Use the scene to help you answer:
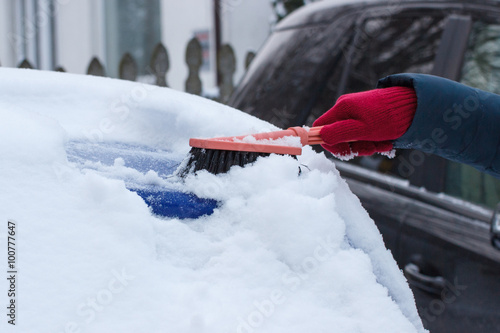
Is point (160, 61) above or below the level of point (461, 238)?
below

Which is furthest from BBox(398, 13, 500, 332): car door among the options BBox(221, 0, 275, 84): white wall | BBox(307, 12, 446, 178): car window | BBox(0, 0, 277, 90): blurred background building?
BBox(221, 0, 275, 84): white wall

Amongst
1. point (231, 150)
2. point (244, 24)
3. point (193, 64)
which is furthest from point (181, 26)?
point (231, 150)

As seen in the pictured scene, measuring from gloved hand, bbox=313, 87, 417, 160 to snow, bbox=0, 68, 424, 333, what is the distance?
0.12 metres

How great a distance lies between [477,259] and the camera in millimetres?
1807

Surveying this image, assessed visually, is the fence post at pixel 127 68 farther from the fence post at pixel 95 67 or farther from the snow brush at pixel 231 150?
the snow brush at pixel 231 150

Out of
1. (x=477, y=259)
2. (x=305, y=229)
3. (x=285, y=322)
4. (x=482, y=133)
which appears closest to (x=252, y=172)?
(x=305, y=229)

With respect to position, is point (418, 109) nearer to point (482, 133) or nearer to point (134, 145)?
point (482, 133)

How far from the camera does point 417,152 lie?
2053mm

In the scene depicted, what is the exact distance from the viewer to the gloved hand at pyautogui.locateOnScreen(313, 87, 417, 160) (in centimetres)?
118

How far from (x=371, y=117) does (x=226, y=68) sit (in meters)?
4.76

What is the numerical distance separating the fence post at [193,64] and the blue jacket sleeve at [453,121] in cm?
460

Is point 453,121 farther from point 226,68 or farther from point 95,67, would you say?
point 95,67

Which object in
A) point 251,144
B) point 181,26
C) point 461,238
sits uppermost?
point 251,144

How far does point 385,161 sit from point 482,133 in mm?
929
